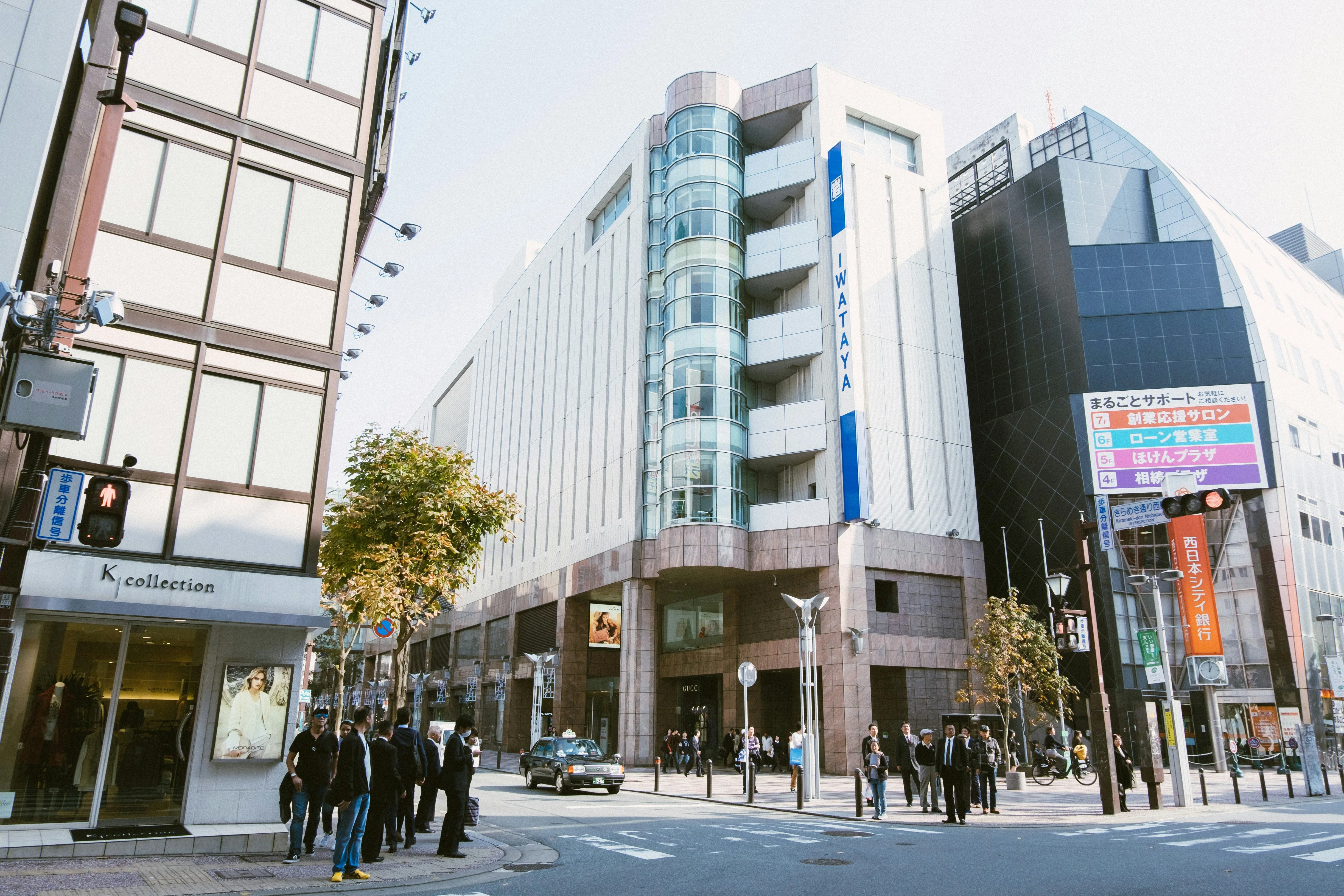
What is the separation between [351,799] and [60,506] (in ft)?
18.6

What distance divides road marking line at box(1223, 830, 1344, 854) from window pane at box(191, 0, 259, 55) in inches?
801

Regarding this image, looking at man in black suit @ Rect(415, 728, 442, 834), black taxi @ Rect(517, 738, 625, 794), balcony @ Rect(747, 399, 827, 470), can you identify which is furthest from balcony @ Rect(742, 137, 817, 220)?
man in black suit @ Rect(415, 728, 442, 834)

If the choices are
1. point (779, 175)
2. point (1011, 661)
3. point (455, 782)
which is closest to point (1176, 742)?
point (1011, 661)

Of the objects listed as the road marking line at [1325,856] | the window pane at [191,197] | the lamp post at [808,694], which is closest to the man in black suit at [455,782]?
the window pane at [191,197]

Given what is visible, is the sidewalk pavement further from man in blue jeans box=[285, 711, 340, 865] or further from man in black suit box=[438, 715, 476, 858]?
man in blue jeans box=[285, 711, 340, 865]

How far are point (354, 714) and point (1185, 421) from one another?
122 feet

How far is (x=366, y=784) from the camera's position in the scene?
10.6m

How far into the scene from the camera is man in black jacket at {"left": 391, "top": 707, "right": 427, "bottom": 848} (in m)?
12.1

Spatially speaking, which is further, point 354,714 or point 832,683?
point 832,683

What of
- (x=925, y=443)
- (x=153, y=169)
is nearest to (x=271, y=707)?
(x=153, y=169)

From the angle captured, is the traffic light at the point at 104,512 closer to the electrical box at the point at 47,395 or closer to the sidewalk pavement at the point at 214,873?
the electrical box at the point at 47,395

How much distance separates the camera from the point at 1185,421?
123 feet

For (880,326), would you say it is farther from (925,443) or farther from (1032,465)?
(1032,465)

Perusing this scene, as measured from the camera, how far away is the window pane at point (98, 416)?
13.0 meters
